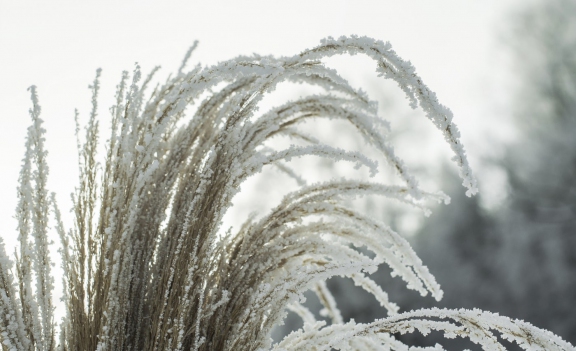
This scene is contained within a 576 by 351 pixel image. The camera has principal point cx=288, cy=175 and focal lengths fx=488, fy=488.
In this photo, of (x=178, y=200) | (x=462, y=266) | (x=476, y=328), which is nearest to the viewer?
(x=476, y=328)

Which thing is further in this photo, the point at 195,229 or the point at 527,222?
the point at 527,222

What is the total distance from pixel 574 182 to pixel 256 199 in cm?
600

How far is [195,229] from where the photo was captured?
34.0 inches

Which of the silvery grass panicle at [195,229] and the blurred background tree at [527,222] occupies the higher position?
the blurred background tree at [527,222]

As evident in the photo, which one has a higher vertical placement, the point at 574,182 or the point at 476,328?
the point at 574,182

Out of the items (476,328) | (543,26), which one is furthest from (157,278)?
(543,26)

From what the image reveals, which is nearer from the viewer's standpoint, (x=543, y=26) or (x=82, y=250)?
(x=82, y=250)

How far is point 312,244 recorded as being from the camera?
980 millimetres

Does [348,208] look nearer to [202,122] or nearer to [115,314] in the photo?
[202,122]

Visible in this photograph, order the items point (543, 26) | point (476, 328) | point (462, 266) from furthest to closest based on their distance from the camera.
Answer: point (543, 26) < point (462, 266) < point (476, 328)

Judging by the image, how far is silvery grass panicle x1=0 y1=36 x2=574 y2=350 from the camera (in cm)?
84

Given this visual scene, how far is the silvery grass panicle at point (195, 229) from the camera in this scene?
33.0 inches

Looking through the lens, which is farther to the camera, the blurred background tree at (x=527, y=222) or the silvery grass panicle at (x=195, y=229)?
the blurred background tree at (x=527, y=222)

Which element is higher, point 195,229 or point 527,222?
point 527,222
